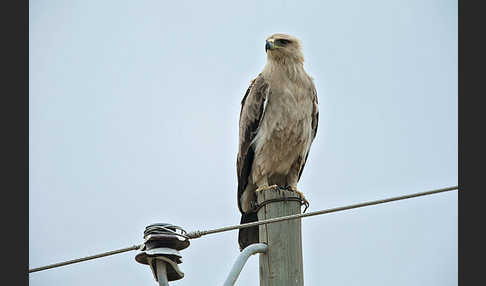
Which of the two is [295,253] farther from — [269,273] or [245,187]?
[245,187]

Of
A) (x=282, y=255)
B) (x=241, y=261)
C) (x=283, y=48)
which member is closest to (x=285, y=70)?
(x=283, y=48)

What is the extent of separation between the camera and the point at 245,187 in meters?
7.96

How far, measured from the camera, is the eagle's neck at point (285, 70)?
800cm

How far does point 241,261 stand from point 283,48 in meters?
3.92

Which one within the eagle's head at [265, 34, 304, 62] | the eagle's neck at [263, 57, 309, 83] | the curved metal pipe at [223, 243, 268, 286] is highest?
the eagle's head at [265, 34, 304, 62]

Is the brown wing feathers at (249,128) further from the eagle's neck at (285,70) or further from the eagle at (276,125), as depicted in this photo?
the eagle's neck at (285,70)

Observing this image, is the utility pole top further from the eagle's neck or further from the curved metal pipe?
the eagle's neck

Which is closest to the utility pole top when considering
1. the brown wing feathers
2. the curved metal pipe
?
the curved metal pipe

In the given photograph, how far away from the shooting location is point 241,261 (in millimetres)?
4699

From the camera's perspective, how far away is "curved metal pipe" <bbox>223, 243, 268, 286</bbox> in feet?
14.8

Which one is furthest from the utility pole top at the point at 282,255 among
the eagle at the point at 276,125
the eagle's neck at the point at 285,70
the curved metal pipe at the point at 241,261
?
the eagle's neck at the point at 285,70

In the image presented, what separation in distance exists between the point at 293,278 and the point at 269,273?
0.19 m

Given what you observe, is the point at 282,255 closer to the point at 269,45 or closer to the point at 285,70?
the point at 285,70

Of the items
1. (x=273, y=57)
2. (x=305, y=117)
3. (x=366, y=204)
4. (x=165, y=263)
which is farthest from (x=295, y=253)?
(x=273, y=57)
